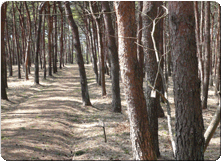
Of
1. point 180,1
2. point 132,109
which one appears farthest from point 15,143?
point 180,1

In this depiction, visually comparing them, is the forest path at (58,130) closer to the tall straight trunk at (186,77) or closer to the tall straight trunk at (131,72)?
the tall straight trunk at (131,72)

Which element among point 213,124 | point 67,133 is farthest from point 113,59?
point 213,124

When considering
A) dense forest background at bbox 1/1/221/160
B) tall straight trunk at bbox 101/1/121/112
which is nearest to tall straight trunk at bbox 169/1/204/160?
dense forest background at bbox 1/1/221/160

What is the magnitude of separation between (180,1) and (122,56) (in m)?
1.48

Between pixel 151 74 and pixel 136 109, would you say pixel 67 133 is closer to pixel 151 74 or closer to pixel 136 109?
pixel 151 74

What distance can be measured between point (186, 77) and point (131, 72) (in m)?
1.30

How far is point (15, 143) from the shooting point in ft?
18.2

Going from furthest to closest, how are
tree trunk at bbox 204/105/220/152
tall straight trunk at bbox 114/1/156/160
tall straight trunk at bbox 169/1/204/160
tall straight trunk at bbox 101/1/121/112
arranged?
tall straight trunk at bbox 101/1/121/112 → tall straight trunk at bbox 114/1/156/160 → tall straight trunk at bbox 169/1/204/160 → tree trunk at bbox 204/105/220/152

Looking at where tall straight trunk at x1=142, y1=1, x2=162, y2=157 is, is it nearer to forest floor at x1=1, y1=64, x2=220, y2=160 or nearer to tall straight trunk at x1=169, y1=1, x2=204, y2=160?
forest floor at x1=1, y1=64, x2=220, y2=160

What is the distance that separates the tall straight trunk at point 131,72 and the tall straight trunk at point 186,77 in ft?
3.83

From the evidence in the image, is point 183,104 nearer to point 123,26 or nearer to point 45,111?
point 123,26

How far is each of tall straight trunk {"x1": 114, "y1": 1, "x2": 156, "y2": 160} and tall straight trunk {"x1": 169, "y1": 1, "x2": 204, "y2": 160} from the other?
1169mm

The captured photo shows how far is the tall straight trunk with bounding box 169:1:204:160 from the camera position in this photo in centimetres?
274

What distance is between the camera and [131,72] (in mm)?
3924
